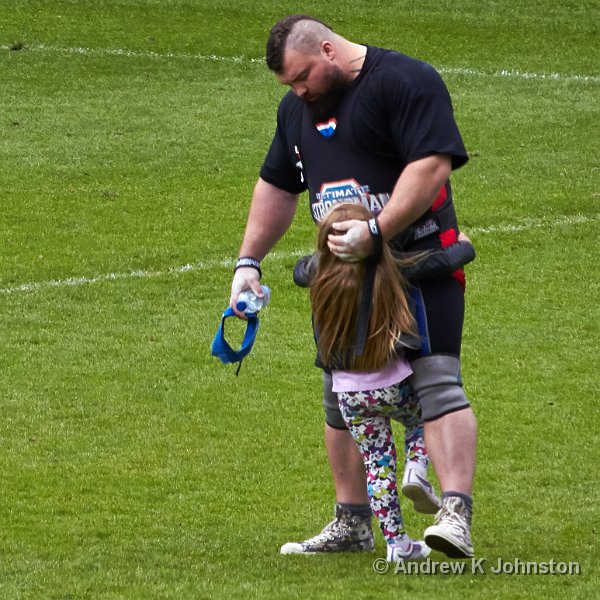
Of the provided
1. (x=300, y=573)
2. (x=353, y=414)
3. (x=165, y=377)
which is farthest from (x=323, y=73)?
(x=165, y=377)

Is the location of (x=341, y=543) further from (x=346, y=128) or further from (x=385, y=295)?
(x=346, y=128)

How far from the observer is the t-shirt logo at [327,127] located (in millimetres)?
5375

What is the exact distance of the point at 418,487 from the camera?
5.41 m

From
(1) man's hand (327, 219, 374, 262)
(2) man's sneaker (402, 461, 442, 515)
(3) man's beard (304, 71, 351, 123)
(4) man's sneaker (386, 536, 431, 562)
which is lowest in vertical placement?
(4) man's sneaker (386, 536, 431, 562)

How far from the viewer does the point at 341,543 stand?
574 centimetres

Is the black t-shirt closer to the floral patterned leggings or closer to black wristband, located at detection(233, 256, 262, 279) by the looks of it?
black wristband, located at detection(233, 256, 262, 279)

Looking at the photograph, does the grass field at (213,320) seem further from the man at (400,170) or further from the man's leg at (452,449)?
the man at (400,170)

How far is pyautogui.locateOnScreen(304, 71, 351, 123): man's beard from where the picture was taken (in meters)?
5.31

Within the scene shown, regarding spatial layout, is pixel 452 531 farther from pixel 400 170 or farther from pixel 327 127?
pixel 327 127

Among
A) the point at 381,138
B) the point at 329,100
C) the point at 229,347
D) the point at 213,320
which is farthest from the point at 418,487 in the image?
the point at 213,320

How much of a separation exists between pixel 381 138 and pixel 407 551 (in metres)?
1.44

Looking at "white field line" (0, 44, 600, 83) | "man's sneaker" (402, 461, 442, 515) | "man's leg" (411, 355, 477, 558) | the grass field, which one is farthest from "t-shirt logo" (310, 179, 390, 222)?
"white field line" (0, 44, 600, 83)

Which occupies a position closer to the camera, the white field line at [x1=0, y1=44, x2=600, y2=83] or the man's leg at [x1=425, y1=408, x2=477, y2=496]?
the man's leg at [x1=425, y1=408, x2=477, y2=496]

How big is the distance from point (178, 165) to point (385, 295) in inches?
339
